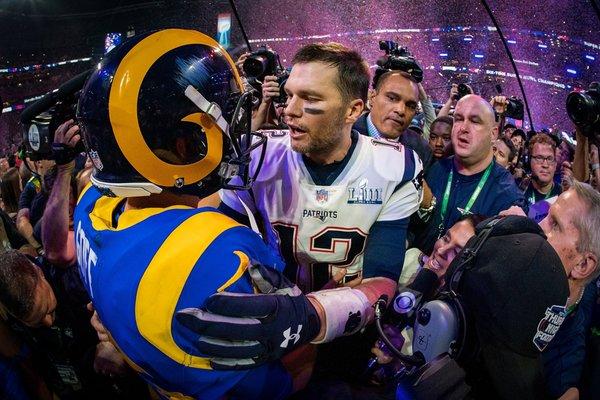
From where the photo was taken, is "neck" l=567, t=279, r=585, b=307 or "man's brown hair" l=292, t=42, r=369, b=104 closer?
"neck" l=567, t=279, r=585, b=307

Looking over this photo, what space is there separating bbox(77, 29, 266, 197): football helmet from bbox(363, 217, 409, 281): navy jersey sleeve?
98 cm

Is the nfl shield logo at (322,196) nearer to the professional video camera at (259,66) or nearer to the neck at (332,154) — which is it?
the neck at (332,154)

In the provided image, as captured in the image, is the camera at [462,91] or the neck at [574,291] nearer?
the neck at [574,291]

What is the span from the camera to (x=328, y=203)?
2.19 metres

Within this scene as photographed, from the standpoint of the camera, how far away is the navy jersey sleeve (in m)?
2.08

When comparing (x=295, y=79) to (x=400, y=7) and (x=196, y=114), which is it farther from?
(x=400, y=7)

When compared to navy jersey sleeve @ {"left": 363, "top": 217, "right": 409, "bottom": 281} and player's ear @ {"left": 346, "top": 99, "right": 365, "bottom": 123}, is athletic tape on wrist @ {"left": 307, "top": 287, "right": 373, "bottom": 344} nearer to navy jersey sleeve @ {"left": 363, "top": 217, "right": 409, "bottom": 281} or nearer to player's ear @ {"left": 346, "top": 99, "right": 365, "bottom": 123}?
navy jersey sleeve @ {"left": 363, "top": 217, "right": 409, "bottom": 281}

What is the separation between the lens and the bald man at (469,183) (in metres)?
3.18

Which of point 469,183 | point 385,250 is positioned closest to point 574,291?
point 385,250

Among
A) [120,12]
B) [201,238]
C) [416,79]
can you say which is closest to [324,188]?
[201,238]

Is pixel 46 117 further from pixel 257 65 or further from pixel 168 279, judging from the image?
pixel 257 65

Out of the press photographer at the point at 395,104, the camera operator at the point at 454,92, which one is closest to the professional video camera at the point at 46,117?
the press photographer at the point at 395,104

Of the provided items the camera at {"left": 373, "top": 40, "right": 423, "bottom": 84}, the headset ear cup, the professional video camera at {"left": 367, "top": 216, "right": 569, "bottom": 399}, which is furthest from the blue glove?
the camera at {"left": 373, "top": 40, "right": 423, "bottom": 84}

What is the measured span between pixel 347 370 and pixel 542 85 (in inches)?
547
